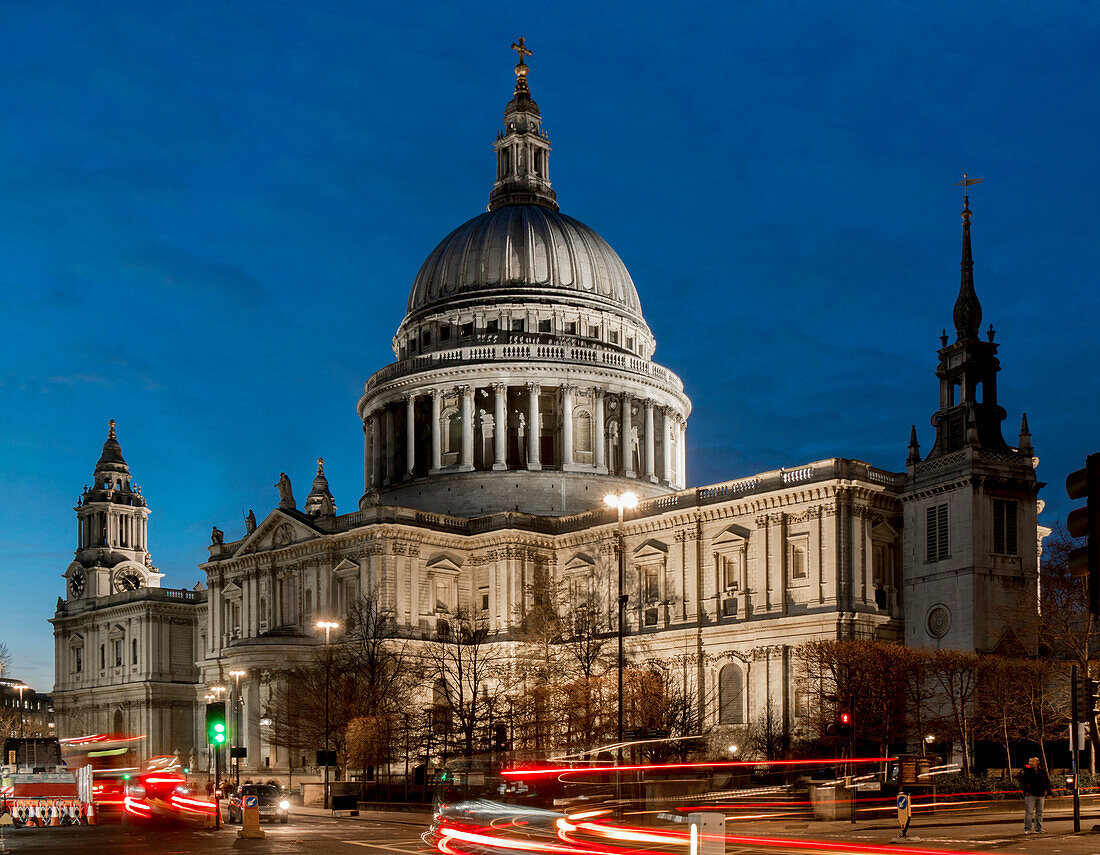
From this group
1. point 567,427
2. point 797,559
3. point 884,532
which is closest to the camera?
point 884,532

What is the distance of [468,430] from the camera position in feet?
348

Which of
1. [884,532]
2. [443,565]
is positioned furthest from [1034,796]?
[443,565]

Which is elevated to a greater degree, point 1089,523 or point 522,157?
point 522,157

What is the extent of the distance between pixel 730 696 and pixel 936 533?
594 inches

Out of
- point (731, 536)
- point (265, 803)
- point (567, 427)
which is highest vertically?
point (567, 427)

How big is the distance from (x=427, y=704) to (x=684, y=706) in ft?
61.8

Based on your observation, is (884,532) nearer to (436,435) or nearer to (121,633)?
(436,435)

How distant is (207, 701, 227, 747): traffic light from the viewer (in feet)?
149

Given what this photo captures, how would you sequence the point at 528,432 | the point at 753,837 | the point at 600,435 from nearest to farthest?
the point at 753,837 → the point at 528,432 → the point at 600,435

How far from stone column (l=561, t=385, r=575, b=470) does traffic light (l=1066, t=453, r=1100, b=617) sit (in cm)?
9165

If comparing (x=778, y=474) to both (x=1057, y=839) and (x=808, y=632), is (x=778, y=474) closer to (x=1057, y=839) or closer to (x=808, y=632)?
(x=808, y=632)

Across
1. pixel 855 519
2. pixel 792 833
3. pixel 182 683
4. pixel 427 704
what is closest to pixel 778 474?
pixel 855 519

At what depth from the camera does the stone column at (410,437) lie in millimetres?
109062

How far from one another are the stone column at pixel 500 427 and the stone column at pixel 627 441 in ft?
28.8
